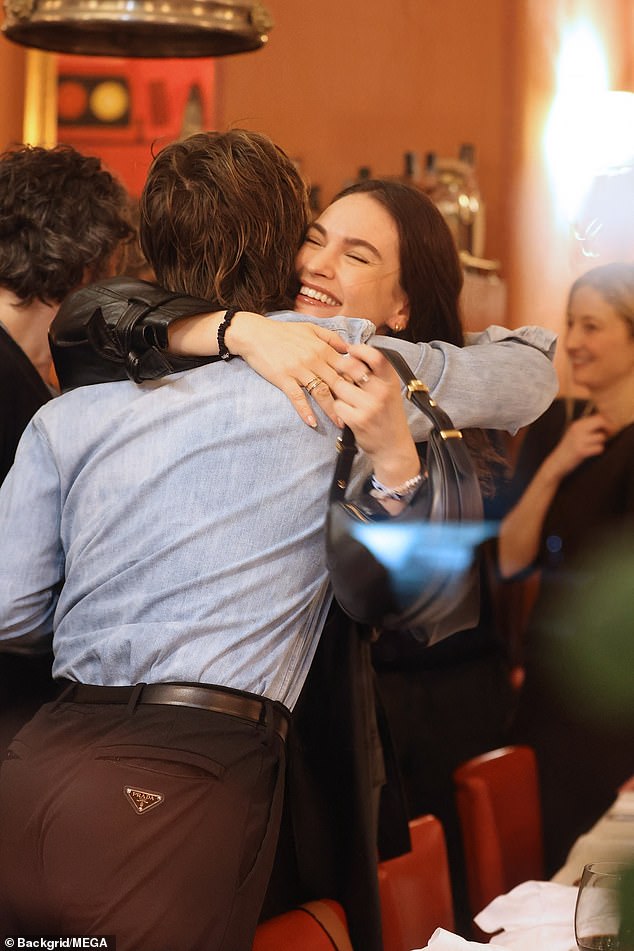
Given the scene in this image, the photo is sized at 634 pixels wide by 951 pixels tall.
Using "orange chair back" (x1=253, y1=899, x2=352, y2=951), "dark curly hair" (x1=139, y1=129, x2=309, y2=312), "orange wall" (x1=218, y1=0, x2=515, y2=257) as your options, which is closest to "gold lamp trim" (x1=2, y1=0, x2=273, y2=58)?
"dark curly hair" (x1=139, y1=129, x2=309, y2=312)

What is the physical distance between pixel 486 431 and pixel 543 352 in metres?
0.13

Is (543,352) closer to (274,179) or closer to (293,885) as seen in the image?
(274,179)

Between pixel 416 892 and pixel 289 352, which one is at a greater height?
pixel 289 352

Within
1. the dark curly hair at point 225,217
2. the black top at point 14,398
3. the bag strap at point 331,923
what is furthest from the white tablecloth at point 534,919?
the black top at point 14,398

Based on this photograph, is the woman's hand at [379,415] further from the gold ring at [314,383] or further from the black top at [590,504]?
the black top at [590,504]

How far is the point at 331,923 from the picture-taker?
1.33 metres

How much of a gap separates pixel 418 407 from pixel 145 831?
511 millimetres

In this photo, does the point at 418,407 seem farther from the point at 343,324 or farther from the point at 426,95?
the point at 426,95

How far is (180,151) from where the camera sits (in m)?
1.38

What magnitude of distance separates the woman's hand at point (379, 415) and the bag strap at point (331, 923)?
49 cm

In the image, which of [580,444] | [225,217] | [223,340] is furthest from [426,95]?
[223,340]

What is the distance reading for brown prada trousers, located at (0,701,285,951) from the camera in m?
1.18

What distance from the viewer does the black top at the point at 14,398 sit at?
1691mm

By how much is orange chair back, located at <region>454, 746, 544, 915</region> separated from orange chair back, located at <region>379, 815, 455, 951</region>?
245 millimetres
